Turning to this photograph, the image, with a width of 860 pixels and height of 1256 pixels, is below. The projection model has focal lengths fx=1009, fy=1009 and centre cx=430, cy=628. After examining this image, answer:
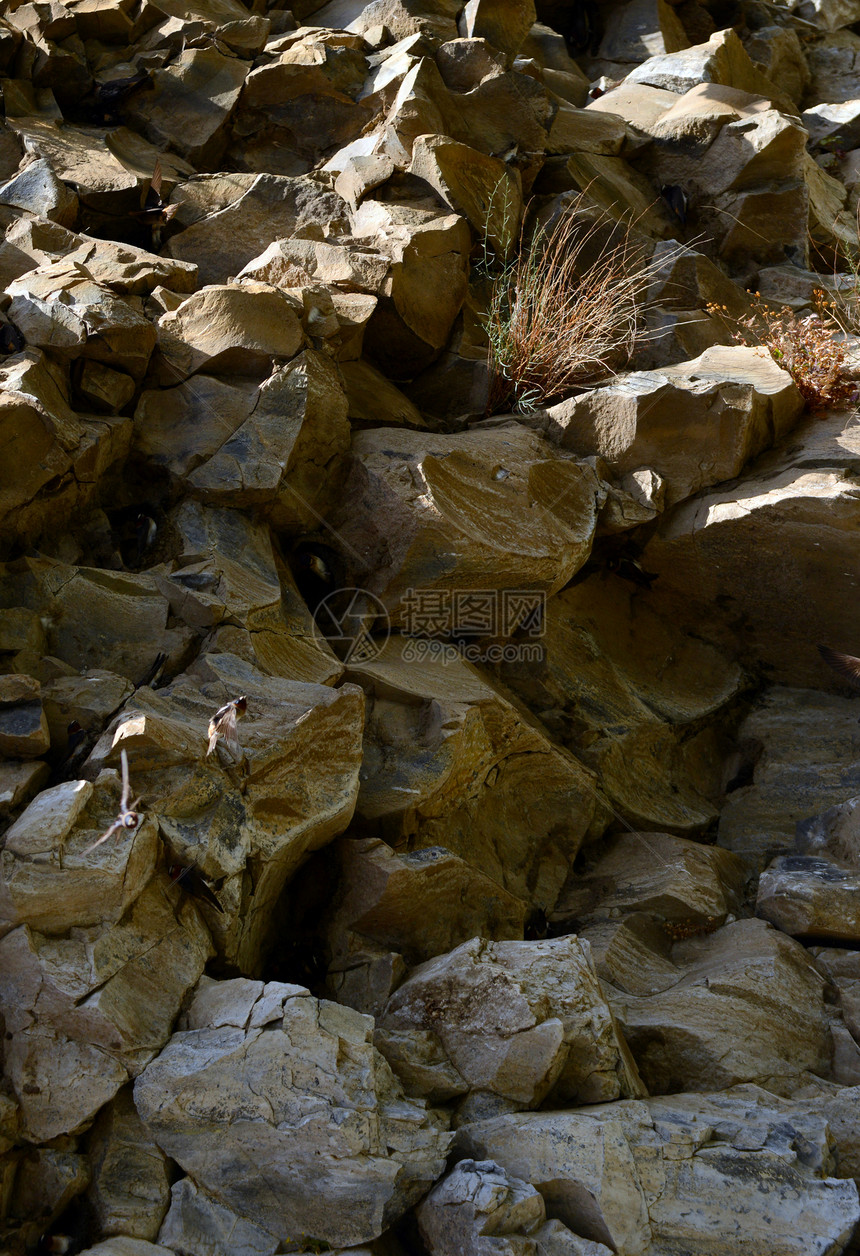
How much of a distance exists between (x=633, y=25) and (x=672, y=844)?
8.29 m

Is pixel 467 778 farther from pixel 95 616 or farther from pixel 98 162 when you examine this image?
pixel 98 162

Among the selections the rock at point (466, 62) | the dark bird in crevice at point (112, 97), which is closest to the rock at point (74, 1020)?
the dark bird in crevice at point (112, 97)

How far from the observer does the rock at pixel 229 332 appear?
4965 millimetres

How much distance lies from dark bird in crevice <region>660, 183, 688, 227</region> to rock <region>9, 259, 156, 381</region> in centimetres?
458

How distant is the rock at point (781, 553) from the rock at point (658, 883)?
741 millimetres

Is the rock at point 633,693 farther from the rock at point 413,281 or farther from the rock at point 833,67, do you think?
the rock at point 833,67

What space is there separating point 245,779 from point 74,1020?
97cm

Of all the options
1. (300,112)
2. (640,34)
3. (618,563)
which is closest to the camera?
(618,563)

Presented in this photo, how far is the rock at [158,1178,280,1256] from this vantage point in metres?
2.73

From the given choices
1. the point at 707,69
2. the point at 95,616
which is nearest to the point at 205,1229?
the point at 95,616

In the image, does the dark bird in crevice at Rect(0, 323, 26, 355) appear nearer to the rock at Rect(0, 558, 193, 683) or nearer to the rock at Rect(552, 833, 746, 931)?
the rock at Rect(0, 558, 193, 683)

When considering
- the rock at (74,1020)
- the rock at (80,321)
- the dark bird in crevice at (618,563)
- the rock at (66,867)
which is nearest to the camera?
the rock at (74,1020)

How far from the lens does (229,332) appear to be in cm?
496

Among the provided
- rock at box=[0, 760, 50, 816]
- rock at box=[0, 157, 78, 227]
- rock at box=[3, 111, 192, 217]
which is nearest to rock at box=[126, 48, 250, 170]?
rock at box=[3, 111, 192, 217]
